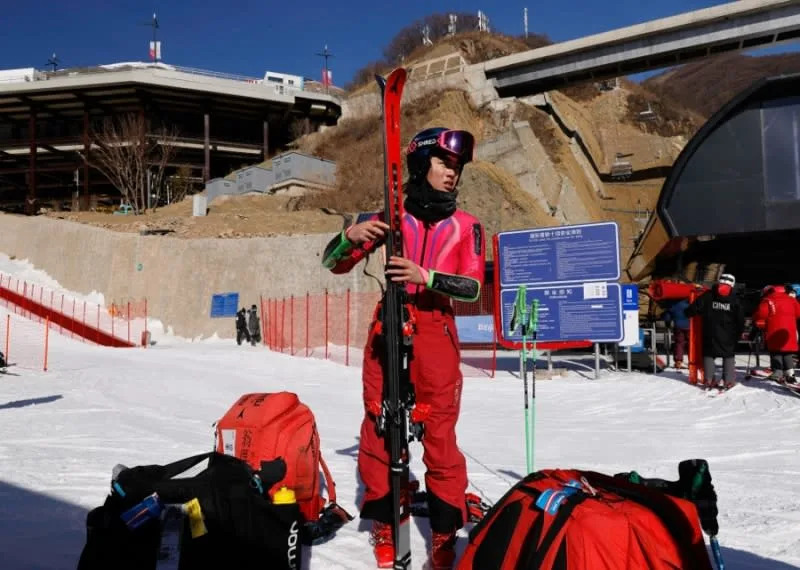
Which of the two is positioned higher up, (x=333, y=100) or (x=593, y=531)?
(x=333, y=100)

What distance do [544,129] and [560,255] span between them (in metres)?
32.6

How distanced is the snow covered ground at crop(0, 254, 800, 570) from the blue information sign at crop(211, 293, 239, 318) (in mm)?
14638

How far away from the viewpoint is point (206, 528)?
2.41m

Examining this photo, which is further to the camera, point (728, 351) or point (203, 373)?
point (203, 373)

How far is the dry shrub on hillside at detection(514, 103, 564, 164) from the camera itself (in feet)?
136

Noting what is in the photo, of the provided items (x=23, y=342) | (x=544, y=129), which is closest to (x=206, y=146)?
(x=544, y=129)

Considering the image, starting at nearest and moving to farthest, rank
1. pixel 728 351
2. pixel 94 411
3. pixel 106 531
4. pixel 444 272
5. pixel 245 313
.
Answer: pixel 106 531
pixel 444 272
pixel 94 411
pixel 728 351
pixel 245 313

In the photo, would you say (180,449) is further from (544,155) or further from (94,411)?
(544,155)

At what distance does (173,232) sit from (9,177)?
32190mm

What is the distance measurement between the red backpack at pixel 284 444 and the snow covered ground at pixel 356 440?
0.58ft

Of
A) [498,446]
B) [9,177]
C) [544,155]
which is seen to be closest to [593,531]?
[498,446]

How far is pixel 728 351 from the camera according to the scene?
10.2 m

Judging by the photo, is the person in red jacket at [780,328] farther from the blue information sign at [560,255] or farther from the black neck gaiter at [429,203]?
the black neck gaiter at [429,203]

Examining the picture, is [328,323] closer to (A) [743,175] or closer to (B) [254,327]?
(B) [254,327]
